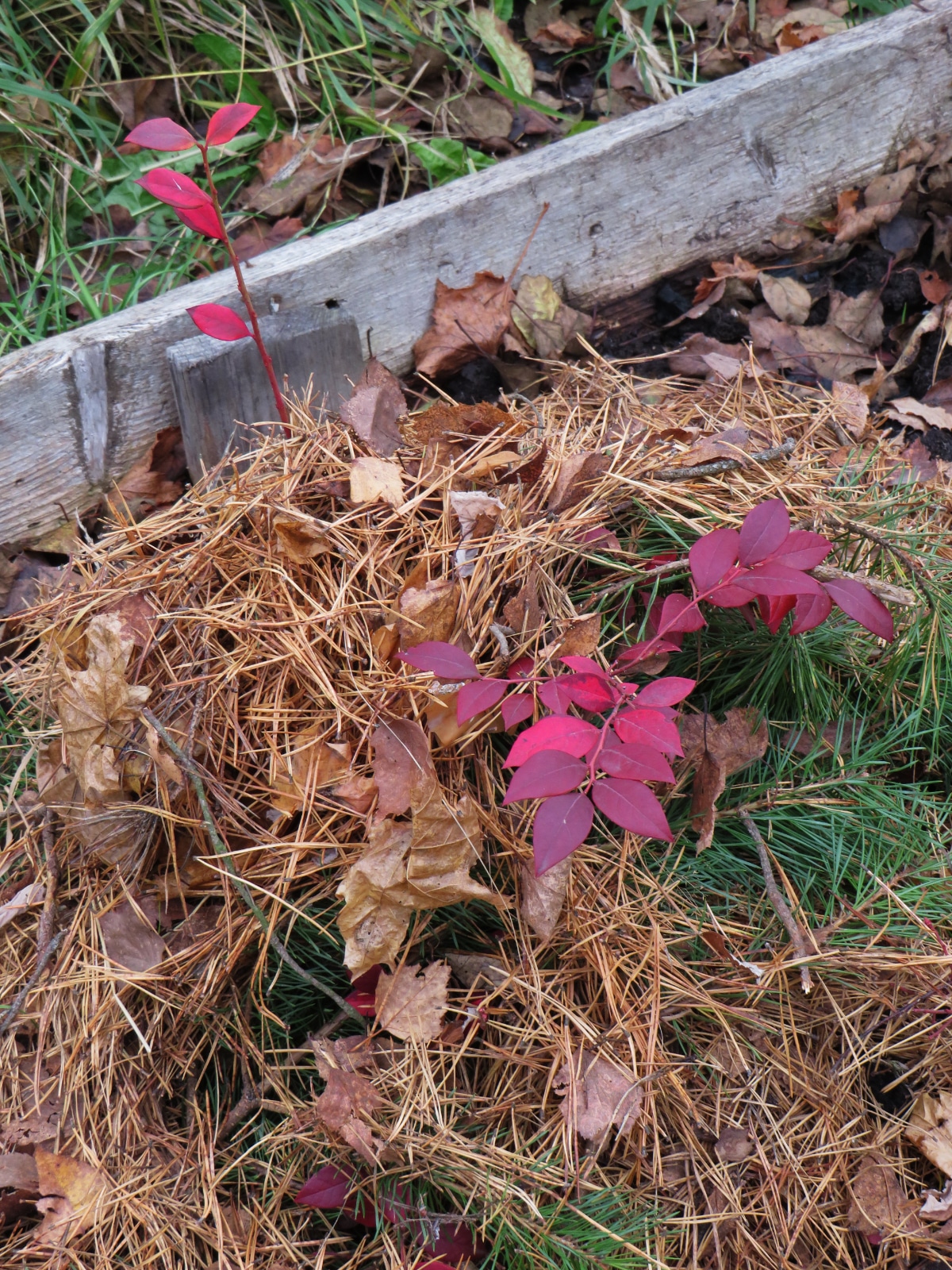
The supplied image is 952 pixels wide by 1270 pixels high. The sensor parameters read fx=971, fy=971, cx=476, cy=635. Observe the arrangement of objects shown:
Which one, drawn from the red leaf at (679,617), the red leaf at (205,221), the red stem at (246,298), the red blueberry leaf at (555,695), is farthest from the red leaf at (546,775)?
the red leaf at (205,221)

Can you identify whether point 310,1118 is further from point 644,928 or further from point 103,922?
point 644,928

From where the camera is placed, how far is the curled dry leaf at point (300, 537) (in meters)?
1.53

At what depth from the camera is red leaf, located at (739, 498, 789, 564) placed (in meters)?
1.29

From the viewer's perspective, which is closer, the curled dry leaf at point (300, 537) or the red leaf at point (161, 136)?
the red leaf at point (161, 136)

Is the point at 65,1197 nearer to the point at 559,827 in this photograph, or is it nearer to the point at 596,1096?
the point at 596,1096

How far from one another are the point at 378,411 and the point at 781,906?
1077mm

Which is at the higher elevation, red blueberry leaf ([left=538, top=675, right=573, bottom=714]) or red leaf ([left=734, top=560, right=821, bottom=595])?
red leaf ([left=734, top=560, right=821, bottom=595])

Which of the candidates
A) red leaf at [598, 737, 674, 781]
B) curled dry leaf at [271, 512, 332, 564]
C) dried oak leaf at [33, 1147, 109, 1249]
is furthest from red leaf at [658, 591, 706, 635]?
dried oak leaf at [33, 1147, 109, 1249]

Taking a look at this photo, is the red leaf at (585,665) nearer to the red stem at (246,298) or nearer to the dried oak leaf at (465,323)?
the red stem at (246,298)

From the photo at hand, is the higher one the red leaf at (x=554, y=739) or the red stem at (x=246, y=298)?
the red stem at (x=246, y=298)

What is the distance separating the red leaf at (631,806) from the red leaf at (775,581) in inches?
13.2

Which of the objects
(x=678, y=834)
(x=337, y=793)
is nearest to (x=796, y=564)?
(x=678, y=834)

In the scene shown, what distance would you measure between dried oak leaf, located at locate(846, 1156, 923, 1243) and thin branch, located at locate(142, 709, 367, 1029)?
0.70m

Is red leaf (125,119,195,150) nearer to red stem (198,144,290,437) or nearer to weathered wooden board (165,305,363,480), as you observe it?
red stem (198,144,290,437)
